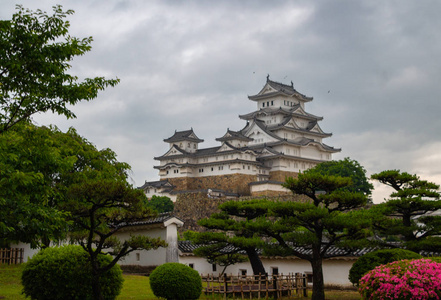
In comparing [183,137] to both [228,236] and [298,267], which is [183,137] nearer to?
[298,267]

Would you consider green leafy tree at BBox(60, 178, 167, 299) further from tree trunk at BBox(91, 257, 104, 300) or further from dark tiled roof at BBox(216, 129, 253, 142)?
dark tiled roof at BBox(216, 129, 253, 142)

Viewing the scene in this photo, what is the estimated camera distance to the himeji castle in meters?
62.1

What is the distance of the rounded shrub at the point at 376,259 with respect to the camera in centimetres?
1557

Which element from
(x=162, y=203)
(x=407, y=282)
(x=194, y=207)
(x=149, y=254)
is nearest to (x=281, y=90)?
(x=162, y=203)

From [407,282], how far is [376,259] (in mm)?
4890

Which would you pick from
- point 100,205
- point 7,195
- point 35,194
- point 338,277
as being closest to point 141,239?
point 100,205

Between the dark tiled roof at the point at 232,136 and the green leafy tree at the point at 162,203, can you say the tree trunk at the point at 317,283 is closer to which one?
the green leafy tree at the point at 162,203

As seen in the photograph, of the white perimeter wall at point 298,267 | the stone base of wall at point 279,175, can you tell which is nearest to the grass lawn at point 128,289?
the white perimeter wall at point 298,267

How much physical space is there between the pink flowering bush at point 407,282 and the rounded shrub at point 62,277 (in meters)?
6.98

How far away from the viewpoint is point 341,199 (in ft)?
51.2

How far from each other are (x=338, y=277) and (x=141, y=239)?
33.6 ft

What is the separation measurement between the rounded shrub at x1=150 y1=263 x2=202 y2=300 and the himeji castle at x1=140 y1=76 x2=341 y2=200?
42601 mm

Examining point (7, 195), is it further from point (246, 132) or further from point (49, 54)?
point (246, 132)

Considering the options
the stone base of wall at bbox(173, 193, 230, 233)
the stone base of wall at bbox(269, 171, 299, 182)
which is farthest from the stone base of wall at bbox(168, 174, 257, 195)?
the stone base of wall at bbox(173, 193, 230, 233)
